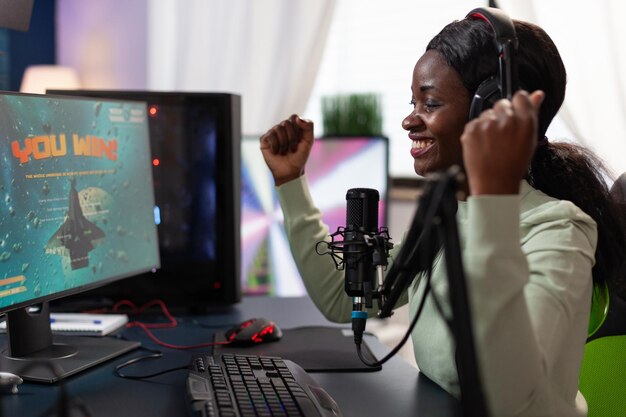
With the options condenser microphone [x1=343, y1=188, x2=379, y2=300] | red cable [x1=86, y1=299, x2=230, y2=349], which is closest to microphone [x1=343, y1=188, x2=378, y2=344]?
condenser microphone [x1=343, y1=188, x2=379, y2=300]

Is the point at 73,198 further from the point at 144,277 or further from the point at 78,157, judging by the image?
the point at 144,277

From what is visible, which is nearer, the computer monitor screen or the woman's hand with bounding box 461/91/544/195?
the woman's hand with bounding box 461/91/544/195

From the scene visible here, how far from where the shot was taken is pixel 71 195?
132 cm

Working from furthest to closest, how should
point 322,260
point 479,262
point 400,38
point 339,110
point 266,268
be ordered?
1. point 400,38
2. point 339,110
3. point 266,268
4. point 322,260
5. point 479,262

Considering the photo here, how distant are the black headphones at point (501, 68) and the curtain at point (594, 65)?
2.13 m

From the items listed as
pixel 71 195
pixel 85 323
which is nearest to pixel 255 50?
pixel 85 323

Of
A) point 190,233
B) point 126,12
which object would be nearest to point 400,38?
point 126,12

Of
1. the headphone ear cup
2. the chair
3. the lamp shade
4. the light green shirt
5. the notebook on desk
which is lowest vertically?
the chair

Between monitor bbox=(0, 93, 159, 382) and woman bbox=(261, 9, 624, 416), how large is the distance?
0.27 m

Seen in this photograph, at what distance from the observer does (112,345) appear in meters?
1.40

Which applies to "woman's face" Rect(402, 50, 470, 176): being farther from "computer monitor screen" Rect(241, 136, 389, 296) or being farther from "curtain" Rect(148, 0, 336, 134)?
"curtain" Rect(148, 0, 336, 134)

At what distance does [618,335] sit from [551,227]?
444 millimetres

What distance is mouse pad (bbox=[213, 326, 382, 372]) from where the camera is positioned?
133cm

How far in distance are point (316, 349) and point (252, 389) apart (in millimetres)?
379
